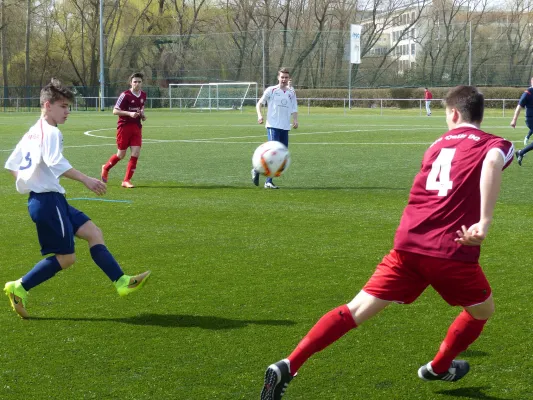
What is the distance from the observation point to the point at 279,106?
44.1ft

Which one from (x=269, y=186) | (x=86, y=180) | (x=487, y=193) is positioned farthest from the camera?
(x=269, y=186)

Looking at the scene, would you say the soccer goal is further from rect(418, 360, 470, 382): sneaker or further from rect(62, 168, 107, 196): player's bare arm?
rect(418, 360, 470, 382): sneaker

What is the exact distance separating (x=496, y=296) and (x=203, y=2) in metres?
68.8

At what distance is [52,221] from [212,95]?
160 ft

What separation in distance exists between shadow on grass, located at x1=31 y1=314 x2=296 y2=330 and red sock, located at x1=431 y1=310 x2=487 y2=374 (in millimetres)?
1430

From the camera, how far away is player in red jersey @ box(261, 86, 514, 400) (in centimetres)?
387

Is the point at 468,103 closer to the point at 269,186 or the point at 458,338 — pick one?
the point at 458,338

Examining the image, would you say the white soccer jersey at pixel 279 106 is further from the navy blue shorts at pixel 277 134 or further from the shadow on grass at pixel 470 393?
the shadow on grass at pixel 470 393

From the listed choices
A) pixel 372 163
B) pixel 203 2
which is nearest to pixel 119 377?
pixel 372 163

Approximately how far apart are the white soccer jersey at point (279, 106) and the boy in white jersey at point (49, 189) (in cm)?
775

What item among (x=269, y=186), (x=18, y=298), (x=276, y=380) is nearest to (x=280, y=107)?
(x=269, y=186)

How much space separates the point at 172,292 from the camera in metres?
6.43

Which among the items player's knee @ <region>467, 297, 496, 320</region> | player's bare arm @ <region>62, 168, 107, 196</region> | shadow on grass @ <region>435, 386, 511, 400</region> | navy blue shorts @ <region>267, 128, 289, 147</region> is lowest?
shadow on grass @ <region>435, 386, 511, 400</region>

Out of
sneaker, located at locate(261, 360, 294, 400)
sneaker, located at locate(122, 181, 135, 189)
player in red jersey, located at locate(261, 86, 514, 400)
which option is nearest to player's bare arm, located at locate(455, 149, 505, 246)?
player in red jersey, located at locate(261, 86, 514, 400)
